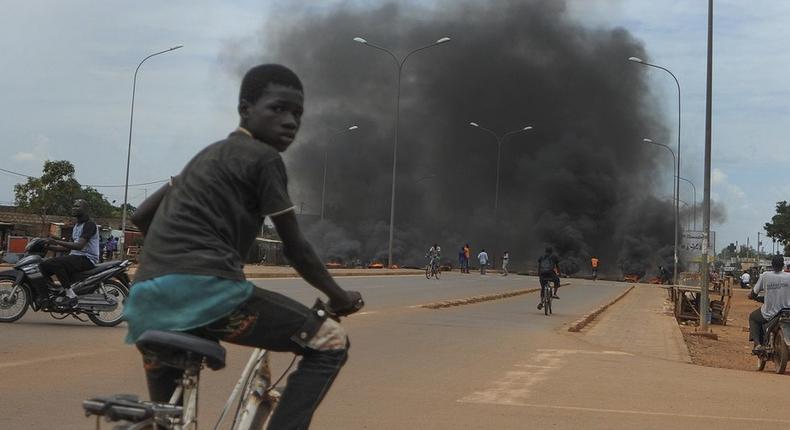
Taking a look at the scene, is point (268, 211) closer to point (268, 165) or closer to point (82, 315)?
point (268, 165)

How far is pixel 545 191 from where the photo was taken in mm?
76688

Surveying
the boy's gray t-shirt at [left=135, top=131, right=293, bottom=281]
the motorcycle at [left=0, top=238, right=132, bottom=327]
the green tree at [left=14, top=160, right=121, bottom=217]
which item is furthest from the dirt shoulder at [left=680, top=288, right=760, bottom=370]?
the green tree at [left=14, top=160, right=121, bottom=217]

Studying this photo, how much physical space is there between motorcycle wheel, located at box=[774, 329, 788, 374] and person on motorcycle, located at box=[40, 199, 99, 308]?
26.6ft

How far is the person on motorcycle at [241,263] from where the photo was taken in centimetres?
298

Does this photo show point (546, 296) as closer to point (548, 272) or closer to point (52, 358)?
point (548, 272)

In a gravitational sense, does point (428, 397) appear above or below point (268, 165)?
below

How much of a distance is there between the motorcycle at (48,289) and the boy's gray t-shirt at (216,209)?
892 centimetres

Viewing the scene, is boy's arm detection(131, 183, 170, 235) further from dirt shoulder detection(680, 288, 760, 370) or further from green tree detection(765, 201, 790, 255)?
green tree detection(765, 201, 790, 255)

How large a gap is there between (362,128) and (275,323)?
7204 cm

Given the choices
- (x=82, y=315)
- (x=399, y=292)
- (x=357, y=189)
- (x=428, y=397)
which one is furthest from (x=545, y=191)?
(x=428, y=397)

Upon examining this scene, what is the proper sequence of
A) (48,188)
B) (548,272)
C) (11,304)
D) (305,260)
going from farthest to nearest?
(48,188) → (548,272) → (11,304) → (305,260)

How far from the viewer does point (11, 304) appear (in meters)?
11.7

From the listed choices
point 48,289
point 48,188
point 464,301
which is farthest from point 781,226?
point 48,289

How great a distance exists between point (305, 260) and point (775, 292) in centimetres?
954
